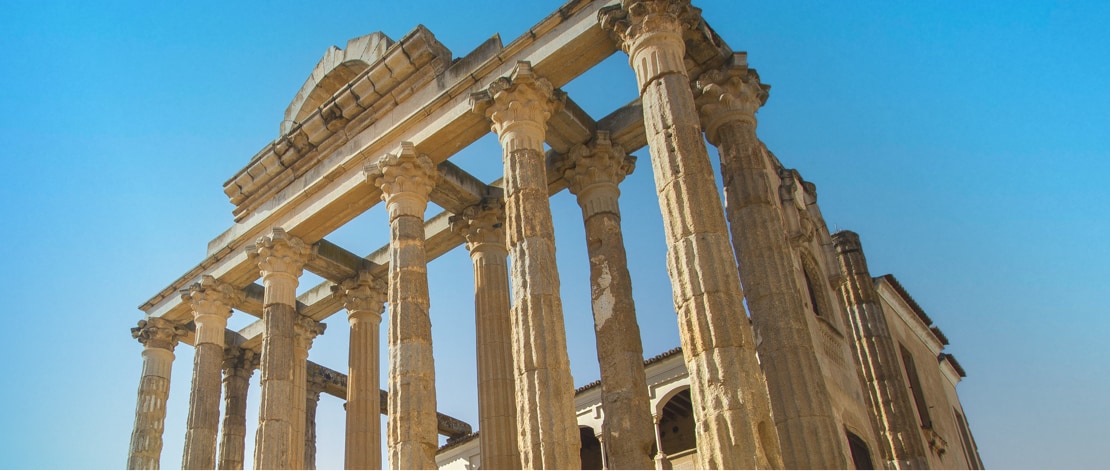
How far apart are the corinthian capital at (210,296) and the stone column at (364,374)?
2481mm

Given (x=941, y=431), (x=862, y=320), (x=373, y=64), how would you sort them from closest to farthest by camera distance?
(x=373, y=64) < (x=862, y=320) < (x=941, y=431)

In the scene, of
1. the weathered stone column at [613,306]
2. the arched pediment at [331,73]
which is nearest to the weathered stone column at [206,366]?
the arched pediment at [331,73]

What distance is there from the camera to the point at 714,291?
10.8 metres

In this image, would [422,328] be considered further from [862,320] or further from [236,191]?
[862,320]

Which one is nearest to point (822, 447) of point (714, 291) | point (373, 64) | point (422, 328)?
point (714, 291)

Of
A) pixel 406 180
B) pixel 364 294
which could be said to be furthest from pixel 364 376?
pixel 406 180

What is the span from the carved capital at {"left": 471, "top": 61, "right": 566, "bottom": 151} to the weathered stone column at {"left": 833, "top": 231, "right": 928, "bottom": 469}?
8830 mm

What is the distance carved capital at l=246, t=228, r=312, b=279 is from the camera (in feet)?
60.3

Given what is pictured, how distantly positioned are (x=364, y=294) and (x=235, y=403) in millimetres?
5806

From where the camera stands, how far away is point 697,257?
36.7 feet

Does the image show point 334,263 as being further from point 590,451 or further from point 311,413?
point 590,451

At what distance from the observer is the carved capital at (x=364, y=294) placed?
20.3 metres

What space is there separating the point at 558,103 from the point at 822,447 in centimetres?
735

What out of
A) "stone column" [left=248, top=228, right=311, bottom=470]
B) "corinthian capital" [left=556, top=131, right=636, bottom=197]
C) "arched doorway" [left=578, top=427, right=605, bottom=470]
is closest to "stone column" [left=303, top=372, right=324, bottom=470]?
"stone column" [left=248, top=228, right=311, bottom=470]
